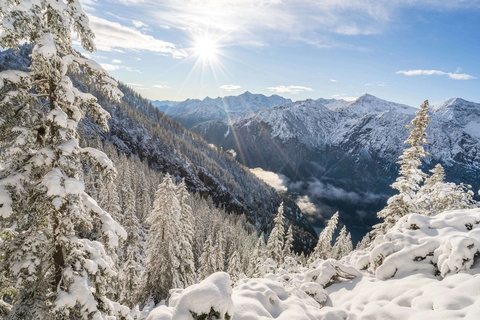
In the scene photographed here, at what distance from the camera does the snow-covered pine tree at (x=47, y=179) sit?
5613 mm

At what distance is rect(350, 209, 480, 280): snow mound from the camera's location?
29.8 ft

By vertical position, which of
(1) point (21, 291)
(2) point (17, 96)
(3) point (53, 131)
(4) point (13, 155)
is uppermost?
(2) point (17, 96)

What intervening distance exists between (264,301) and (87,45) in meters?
9.57

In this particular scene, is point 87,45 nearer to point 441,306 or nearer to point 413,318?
point 413,318

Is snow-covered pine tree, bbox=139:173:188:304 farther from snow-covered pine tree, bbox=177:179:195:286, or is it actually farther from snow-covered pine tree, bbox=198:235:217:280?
snow-covered pine tree, bbox=198:235:217:280

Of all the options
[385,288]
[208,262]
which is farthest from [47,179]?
[208,262]

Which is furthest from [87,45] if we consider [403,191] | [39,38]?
[403,191]

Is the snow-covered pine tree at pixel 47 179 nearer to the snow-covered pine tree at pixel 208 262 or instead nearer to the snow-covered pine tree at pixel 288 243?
the snow-covered pine tree at pixel 208 262

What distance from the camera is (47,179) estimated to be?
566cm

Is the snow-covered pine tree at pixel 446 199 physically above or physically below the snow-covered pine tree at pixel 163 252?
above

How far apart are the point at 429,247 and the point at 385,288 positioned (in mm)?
3030

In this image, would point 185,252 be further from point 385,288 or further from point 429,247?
point 429,247

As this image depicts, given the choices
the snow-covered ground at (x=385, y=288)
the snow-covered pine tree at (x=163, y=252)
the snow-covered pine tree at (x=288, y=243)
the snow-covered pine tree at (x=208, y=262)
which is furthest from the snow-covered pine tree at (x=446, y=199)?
the snow-covered pine tree at (x=208, y=262)

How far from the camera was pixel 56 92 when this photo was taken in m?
6.18
